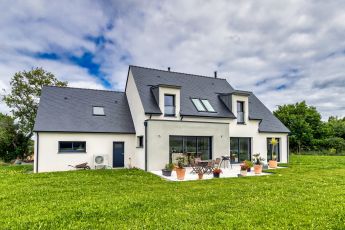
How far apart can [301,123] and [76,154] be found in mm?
34600

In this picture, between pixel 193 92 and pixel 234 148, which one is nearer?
pixel 234 148

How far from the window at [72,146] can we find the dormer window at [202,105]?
834 centimetres

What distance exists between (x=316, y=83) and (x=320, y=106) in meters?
17.3

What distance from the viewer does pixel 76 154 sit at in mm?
16781

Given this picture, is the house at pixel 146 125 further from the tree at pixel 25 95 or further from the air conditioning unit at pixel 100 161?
the tree at pixel 25 95

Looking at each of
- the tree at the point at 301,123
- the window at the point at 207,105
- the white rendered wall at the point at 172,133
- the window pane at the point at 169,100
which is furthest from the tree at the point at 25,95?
the tree at the point at 301,123

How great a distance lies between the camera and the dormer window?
1950cm

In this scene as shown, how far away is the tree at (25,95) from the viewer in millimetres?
26391

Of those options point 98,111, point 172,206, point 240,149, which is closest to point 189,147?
point 240,149

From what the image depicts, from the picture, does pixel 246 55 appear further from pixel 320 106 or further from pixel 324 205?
pixel 320 106

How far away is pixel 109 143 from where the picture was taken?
700 inches

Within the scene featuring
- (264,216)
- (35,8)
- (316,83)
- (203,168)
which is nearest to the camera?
(264,216)

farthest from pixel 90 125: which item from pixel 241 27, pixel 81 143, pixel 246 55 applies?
pixel 246 55

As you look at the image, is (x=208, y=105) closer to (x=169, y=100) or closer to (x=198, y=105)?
(x=198, y=105)
